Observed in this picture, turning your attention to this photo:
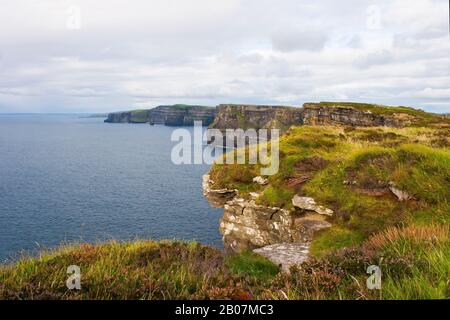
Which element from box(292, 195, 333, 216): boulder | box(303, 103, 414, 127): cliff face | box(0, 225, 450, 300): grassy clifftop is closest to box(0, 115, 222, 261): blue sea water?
box(292, 195, 333, 216): boulder

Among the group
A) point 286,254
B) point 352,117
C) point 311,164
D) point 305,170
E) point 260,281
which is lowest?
point 286,254

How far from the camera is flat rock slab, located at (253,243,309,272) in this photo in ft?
38.4

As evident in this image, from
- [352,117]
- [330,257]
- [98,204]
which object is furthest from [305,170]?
[352,117]

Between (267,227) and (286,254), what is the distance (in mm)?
11020

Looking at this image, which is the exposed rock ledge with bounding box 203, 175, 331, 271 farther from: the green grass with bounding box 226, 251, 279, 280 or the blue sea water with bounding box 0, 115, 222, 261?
the blue sea water with bounding box 0, 115, 222, 261

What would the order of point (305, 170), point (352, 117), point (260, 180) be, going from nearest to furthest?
point (305, 170)
point (260, 180)
point (352, 117)

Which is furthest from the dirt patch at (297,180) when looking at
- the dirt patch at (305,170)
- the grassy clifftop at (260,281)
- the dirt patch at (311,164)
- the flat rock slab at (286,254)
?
the grassy clifftop at (260,281)

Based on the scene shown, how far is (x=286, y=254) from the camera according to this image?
42.1 feet

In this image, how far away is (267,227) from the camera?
78.0 ft

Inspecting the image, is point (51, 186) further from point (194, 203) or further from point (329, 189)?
point (329, 189)

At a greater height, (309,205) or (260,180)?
(260,180)

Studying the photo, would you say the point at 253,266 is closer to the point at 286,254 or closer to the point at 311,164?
the point at 286,254

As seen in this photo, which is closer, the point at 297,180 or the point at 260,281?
the point at 260,281

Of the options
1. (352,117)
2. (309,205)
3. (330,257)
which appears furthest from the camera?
(352,117)
